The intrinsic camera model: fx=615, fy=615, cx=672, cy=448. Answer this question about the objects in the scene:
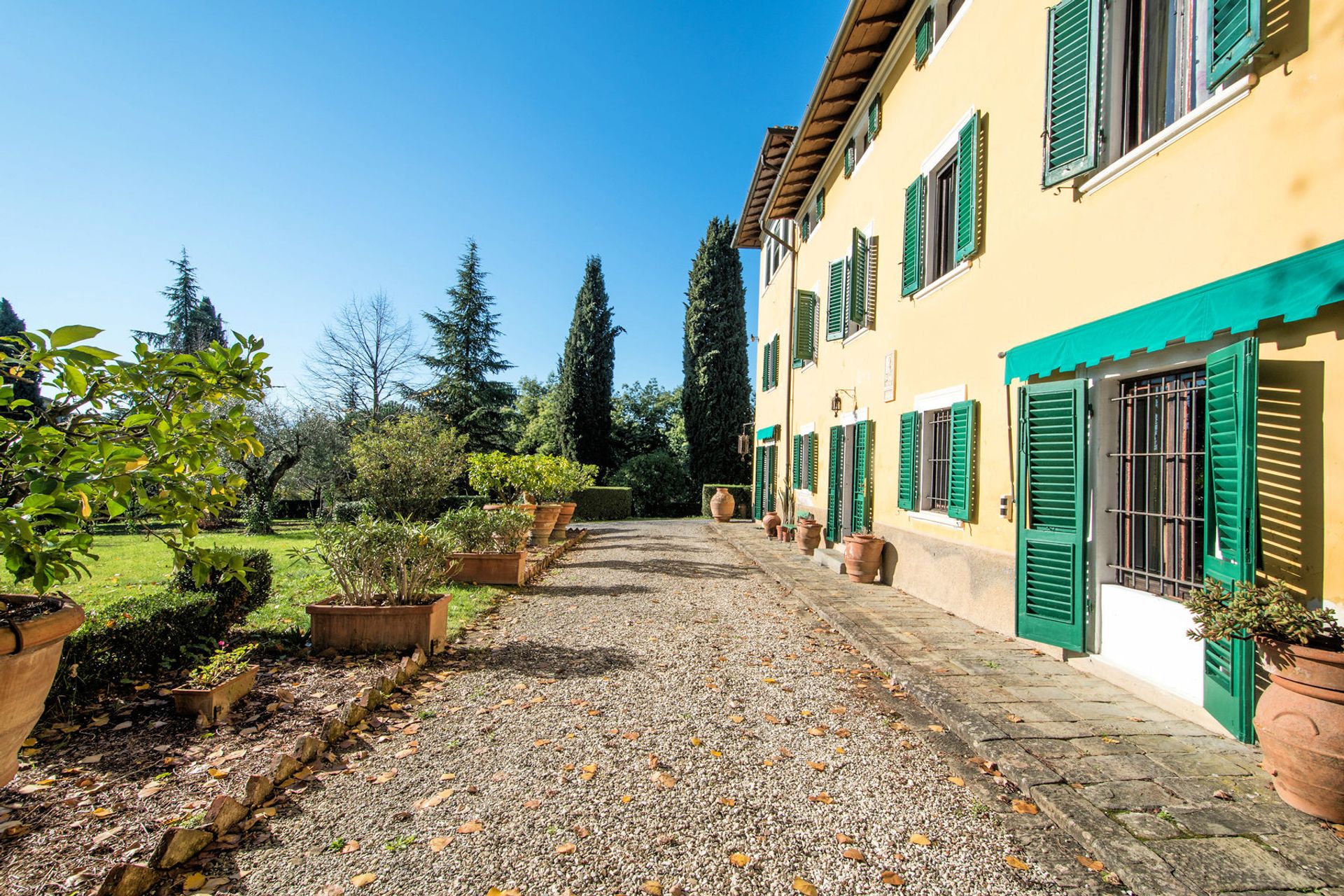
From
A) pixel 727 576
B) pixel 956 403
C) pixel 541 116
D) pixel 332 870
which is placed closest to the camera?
pixel 332 870

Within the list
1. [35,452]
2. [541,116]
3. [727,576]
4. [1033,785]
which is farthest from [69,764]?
[541,116]

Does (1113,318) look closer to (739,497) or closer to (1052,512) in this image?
(1052,512)

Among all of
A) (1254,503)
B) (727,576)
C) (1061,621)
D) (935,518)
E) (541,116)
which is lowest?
(727,576)

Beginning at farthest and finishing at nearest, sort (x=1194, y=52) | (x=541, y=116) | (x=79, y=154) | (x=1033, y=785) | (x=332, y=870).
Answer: (x=541, y=116)
(x=79, y=154)
(x=1194, y=52)
(x=1033, y=785)
(x=332, y=870)

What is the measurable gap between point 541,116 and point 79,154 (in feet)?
22.0

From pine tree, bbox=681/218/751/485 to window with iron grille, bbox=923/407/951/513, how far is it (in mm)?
19192

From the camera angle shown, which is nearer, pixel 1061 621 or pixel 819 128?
pixel 1061 621

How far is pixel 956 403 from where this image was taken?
21.3 feet

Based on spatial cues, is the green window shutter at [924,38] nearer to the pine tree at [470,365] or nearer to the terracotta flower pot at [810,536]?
the terracotta flower pot at [810,536]

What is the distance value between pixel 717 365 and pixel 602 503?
830cm

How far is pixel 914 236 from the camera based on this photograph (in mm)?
7883

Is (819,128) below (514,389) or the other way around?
the other way around

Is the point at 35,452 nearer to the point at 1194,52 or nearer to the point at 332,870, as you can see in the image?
the point at 332,870

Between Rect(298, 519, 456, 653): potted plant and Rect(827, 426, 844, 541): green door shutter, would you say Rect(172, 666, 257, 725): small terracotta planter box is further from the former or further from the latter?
Rect(827, 426, 844, 541): green door shutter
